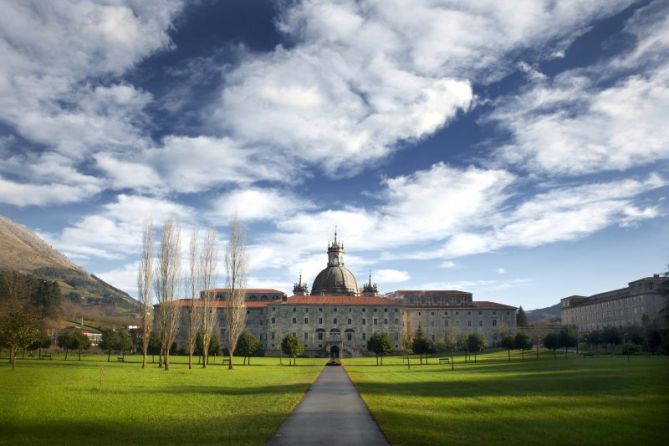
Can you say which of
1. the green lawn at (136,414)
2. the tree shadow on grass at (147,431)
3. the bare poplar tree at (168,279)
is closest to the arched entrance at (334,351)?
the bare poplar tree at (168,279)

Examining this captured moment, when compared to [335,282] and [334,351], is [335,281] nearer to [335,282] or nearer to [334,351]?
[335,282]

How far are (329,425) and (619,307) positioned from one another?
123055 mm

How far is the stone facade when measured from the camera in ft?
361

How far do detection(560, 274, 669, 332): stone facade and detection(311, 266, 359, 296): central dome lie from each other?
5664 centimetres

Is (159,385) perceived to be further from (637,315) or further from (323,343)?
(637,315)

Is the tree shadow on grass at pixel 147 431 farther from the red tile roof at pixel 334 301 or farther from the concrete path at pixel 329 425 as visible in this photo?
the red tile roof at pixel 334 301

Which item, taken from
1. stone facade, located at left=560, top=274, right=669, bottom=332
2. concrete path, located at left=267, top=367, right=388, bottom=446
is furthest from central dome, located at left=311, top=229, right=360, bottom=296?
concrete path, located at left=267, top=367, right=388, bottom=446

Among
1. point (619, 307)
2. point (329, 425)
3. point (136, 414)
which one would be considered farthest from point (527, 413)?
point (619, 307)

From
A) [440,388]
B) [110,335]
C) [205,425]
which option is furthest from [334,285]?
[205,425]

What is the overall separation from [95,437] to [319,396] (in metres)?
11.9

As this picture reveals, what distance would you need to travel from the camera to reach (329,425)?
15453 millimetres

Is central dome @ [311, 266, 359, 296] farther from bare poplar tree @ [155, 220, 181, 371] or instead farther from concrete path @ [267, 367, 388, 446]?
concrete path @ [267, 367, 388, 446]

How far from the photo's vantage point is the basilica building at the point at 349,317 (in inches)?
4082

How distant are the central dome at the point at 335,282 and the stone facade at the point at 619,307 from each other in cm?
5664
